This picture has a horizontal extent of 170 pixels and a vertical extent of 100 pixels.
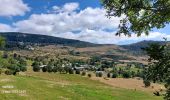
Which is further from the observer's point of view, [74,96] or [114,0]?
[74,96]

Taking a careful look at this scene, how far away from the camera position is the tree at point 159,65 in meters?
23.1

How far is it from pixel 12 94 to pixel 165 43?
5112 centimetres

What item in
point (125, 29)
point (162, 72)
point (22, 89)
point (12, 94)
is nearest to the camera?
point (162, 72)

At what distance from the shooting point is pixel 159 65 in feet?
76.4

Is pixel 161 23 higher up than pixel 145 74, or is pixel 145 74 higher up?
pixel 161 23

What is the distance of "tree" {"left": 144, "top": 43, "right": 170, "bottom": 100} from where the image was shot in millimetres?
23125

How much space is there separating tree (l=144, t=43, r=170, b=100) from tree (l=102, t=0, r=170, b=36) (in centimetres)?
223

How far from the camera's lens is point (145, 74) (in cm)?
2377

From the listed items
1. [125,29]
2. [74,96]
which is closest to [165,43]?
[125,29]

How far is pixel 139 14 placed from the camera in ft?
85.0

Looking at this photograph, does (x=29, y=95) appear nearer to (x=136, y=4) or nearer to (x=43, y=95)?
(x=43, y=95)

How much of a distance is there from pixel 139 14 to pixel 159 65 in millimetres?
4288

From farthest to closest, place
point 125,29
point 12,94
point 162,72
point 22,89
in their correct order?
point 22,89
point 12,94
point 125,29
point 162,72

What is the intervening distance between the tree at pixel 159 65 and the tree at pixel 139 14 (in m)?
2.23
